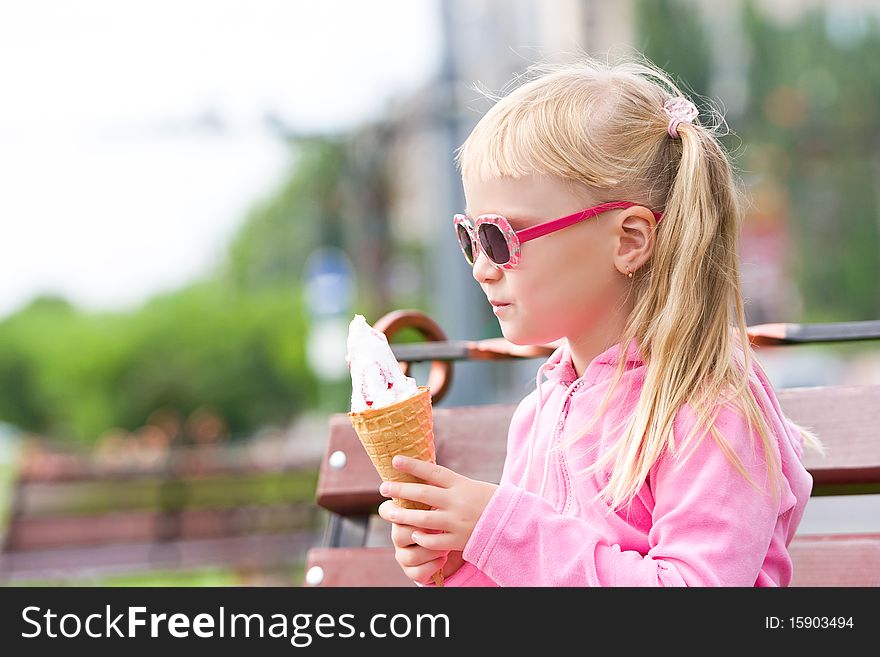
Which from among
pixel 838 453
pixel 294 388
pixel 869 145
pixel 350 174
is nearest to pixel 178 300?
pixel 294 388

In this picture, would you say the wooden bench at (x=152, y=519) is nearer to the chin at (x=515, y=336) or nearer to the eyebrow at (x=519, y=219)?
the chin at (x=515, y=336)

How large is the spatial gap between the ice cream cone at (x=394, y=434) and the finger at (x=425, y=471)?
0.03 metres

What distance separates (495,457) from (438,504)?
854 millimetres

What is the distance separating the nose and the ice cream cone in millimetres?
248

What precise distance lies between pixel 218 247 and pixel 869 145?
1607 cm

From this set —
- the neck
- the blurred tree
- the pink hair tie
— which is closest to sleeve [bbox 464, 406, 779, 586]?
the neck

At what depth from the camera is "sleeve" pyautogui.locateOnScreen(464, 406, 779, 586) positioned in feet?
5.43

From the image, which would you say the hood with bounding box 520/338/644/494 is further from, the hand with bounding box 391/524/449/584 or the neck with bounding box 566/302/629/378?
the hand with bounding box 391/524/449/584

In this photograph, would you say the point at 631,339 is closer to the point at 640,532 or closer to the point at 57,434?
the point at 640,532

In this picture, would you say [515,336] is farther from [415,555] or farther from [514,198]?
[415,555]
